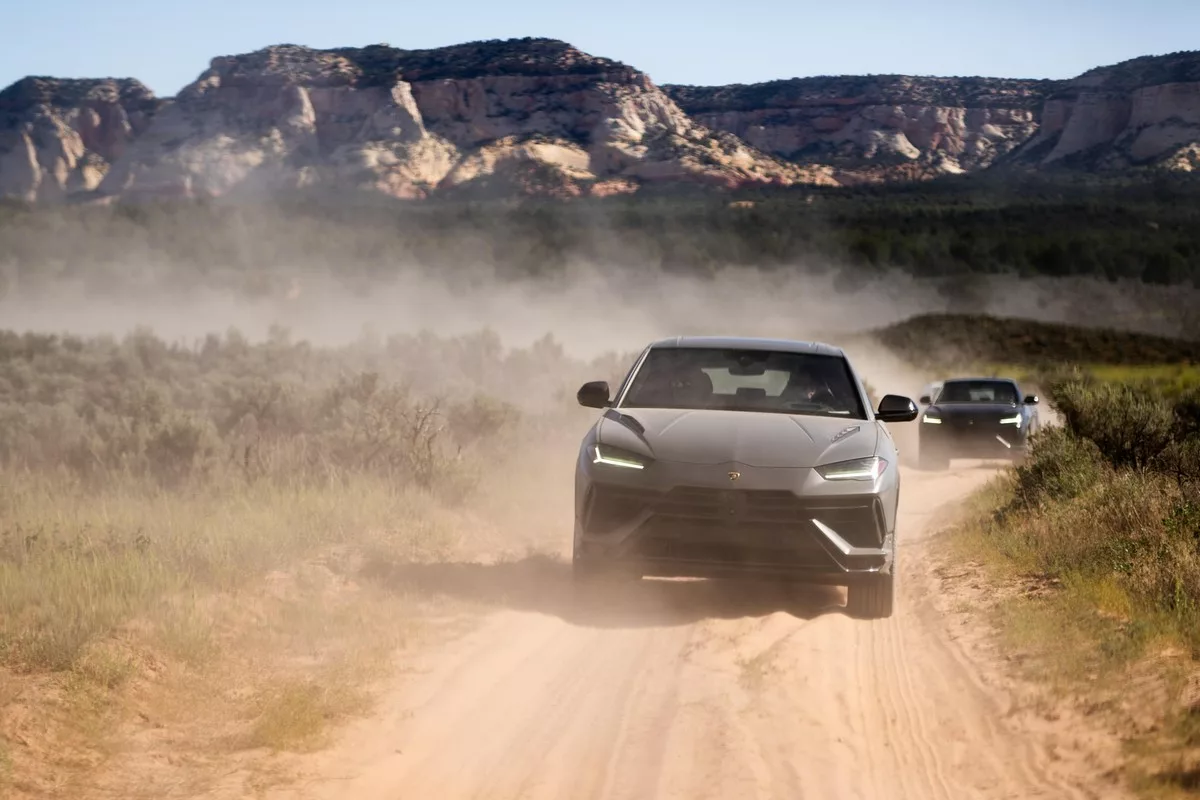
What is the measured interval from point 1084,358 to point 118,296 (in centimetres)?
3572

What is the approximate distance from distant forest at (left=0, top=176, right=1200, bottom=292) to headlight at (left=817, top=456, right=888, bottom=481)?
160 feet

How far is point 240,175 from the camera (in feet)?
399

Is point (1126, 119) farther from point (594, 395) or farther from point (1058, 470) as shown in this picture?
point (594, 395)

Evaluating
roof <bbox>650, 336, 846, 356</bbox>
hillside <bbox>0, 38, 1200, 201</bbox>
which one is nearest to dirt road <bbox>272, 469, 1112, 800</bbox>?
roof <bbox>650, 336, 846, 356</bbox>

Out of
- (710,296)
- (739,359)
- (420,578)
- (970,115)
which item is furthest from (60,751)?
(970,115)

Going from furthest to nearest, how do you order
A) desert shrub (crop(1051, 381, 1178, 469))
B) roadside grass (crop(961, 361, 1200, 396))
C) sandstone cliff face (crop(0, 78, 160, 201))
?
sandstone cliff face (crop(0, 78, 160, 201))
roadside grass (crop(961, 361, 1200, 396))
desert shrub (crop(1051, 381, 1178, 469))

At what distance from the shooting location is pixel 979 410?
21.6 meters

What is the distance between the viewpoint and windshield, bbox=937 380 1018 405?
22375mm

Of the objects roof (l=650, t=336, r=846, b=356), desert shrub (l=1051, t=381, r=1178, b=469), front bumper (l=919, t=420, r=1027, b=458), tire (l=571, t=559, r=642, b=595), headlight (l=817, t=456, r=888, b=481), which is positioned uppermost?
roof (l=650, t=336, r=846, b=356)

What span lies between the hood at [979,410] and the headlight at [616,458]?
14.3m

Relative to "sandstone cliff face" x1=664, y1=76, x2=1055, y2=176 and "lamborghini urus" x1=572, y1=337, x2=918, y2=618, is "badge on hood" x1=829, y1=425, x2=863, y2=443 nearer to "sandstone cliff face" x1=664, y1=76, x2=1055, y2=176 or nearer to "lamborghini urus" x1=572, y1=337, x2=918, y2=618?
"lamborghini urus" x1=572, y1=337, x2=918, y2=618

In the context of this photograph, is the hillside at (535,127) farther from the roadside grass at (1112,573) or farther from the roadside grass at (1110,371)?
the roadside grass at (1112,573)

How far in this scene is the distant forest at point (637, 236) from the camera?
2304 inches

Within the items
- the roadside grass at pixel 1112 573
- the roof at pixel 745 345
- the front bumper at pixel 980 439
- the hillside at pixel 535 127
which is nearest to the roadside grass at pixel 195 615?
the roof at pixel 745 345
